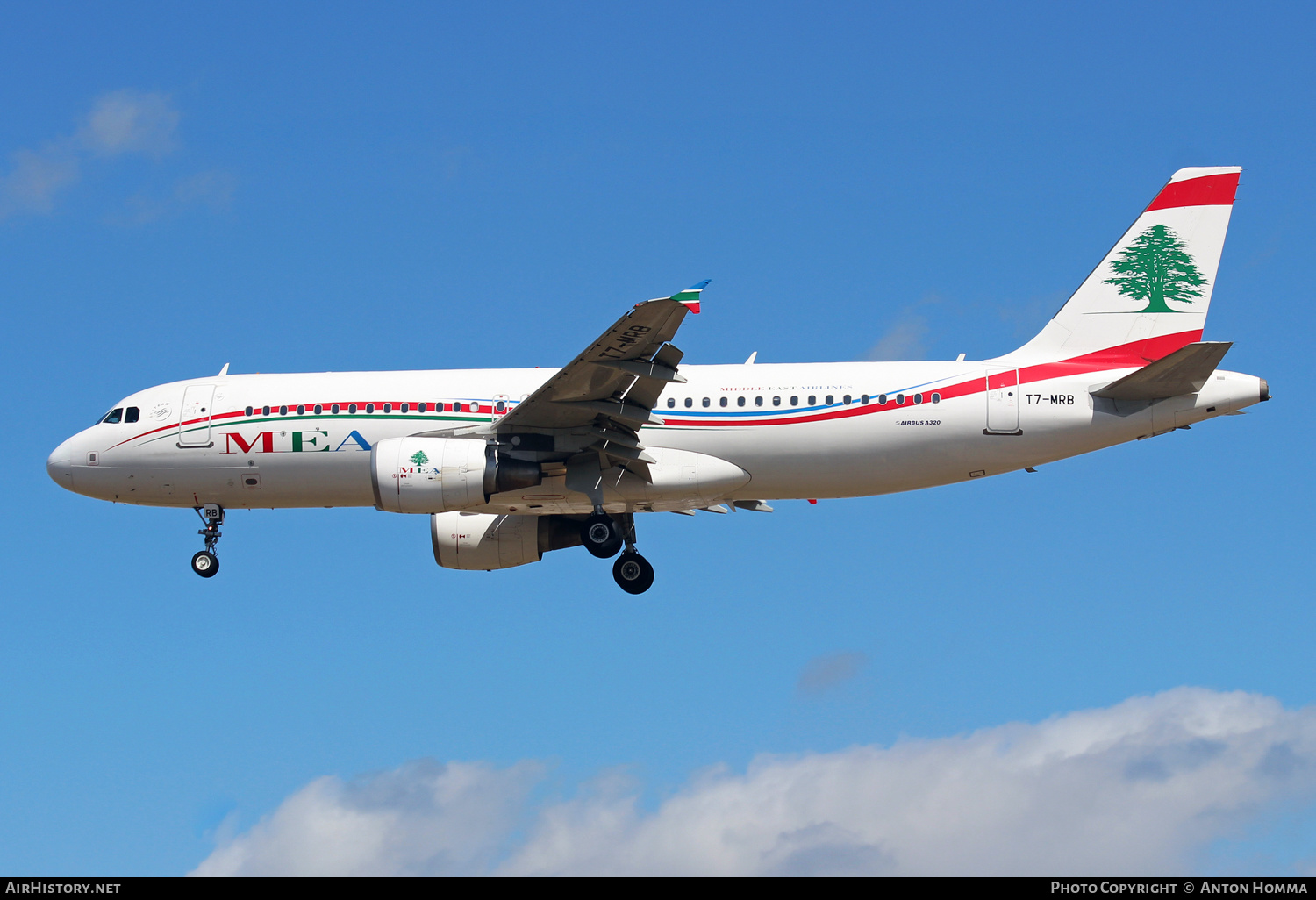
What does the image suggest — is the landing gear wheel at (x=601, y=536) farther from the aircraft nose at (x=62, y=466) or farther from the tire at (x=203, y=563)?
the aircraft nose at (x=62, y=466)

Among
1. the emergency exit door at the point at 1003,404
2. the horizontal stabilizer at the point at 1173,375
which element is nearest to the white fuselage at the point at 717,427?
the emergency exit door at the point at 1003,404

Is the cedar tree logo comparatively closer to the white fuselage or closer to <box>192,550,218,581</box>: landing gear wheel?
the white fuselage

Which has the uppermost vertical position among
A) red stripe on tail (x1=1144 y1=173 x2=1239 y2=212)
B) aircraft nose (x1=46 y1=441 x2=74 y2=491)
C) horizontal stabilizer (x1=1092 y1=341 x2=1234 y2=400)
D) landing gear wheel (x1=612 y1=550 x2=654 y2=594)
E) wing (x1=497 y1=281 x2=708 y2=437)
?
red stripe on tail (x1=1144 y1=173 x2=1239 y2=212)

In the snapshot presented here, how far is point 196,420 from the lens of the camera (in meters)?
26.8

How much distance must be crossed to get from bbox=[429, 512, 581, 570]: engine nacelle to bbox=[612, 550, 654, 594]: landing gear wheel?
225 centimetres

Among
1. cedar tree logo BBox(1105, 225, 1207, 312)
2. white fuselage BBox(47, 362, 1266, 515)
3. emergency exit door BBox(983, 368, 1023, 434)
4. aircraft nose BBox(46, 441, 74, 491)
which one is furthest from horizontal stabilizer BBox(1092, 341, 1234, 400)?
aircraft nose BBox(46, 441, 74, 491)

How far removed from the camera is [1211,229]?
26.1 m

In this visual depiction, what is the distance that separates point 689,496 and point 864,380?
3.79 metres

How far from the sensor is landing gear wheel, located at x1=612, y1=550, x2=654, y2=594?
88.2ft

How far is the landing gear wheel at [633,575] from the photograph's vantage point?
2688 centimetres
